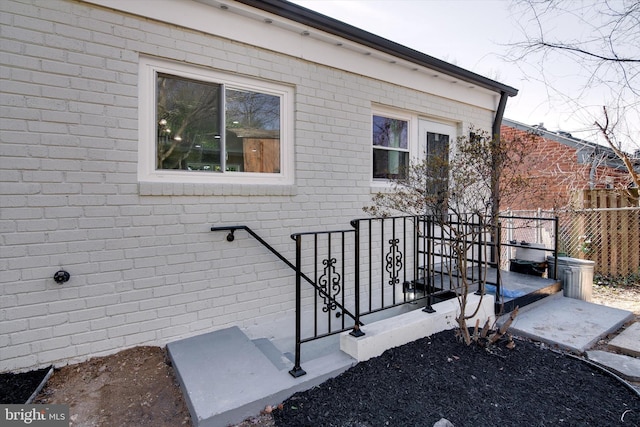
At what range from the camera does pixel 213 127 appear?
3.22 meters

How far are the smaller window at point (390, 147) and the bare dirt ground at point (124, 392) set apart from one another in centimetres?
330

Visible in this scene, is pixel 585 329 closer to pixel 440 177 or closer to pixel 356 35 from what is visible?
pixel 440 177

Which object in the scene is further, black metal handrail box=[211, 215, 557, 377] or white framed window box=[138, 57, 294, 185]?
black metal handrail box=[211, 215, 557, 377]

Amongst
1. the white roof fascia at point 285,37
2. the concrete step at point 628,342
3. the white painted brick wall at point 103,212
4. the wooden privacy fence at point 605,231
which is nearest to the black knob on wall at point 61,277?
the white painted brick wall at point 103,212

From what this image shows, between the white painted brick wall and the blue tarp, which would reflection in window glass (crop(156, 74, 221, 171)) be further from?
the blue tarp

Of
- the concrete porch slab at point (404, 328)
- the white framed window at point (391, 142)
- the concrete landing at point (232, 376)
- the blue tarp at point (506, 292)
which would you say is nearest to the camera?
the concrete landing at point (232, 376)

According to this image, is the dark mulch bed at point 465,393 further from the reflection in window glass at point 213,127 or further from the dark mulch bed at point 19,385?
the reflection in window glass at point 213,127

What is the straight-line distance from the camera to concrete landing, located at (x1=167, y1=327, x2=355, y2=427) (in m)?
2.00

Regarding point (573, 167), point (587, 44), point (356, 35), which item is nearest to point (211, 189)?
point (356, 35)

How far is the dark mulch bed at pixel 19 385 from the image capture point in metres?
2.11

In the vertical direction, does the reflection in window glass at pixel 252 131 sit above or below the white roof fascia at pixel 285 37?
below

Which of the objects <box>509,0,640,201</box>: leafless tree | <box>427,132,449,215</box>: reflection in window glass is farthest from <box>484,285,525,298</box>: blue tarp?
<box>509,0,640,201</box>: leafless tree

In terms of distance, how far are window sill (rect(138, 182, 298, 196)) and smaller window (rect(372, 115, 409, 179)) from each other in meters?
1.52

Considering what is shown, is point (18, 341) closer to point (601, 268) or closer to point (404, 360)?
point (404, 360)
